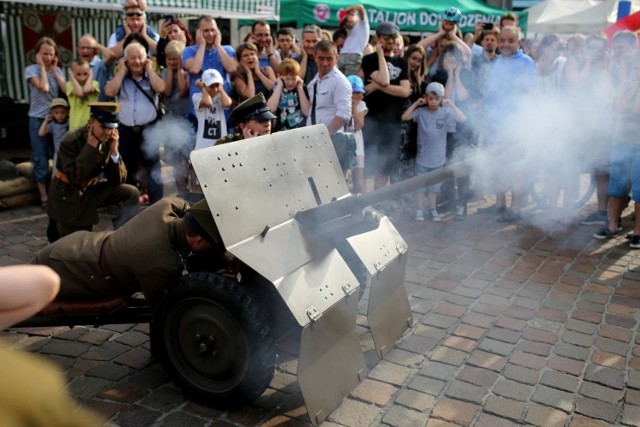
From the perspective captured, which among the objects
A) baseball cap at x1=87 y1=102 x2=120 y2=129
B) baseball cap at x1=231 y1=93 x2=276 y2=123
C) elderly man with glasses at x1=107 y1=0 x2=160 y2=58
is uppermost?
elderly man with glasses at x1=107 y1=0 x2=160 y2=58

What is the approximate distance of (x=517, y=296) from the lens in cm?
486

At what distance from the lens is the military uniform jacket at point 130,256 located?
3395 millimetres

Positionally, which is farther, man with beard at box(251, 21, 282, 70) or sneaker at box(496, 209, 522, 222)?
man with beard at box(251, 21, 282, 70)

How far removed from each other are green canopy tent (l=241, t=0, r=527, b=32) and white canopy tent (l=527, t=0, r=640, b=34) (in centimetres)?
157

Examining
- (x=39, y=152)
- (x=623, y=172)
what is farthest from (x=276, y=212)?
(x=39, y=152)

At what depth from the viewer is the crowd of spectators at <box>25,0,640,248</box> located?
6258 millimetres

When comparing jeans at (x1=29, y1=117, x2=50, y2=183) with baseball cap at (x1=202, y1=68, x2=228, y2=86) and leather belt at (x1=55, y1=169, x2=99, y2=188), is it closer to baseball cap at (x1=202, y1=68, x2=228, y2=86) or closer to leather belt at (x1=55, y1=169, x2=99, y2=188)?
baseball cap at (x1=202, y1=68, x2=228, y2=86)

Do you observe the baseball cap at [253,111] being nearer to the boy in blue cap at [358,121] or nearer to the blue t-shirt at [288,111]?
the blue t-shirt at [288,111]

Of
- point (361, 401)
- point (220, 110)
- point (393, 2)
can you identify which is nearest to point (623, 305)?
point (361, 401)

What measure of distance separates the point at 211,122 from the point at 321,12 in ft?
22.2

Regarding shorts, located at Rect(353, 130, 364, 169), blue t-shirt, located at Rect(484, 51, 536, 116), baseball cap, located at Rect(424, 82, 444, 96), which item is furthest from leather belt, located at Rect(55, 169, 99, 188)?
blue t-shirt, located at Rect(484, 51, 536, 116)

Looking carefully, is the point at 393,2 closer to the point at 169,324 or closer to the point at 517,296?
the point at 517,296

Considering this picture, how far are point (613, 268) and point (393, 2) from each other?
9784 millimetres

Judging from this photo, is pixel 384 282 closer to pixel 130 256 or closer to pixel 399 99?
pixel 130 256
